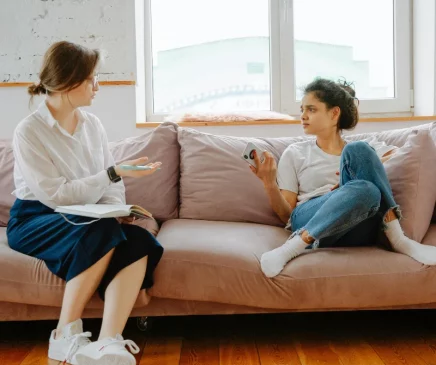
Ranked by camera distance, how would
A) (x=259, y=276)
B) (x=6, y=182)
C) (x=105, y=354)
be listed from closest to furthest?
(x=105, y=354) → (x=259, y=276) → (x=6, y=182)

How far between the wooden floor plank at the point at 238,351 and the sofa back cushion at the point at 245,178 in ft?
1.81

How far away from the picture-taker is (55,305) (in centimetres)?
191

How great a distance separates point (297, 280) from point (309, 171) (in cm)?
59

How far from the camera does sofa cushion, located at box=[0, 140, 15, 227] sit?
242 centimetres

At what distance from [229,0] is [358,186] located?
2284 millimetres

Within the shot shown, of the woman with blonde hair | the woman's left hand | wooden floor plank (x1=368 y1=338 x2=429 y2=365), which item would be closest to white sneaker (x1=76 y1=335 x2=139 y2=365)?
the woman with blonde hair

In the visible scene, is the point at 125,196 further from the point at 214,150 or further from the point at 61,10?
the point at 61,10

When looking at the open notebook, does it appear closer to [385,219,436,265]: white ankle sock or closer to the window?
[385,219,436,265]: white ankle sock

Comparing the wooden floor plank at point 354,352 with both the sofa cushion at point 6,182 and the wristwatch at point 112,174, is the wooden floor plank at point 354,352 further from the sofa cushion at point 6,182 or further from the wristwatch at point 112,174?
the sofa cushion at point 6,182

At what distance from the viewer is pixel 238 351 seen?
1.94m

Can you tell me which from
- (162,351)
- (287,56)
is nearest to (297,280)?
(162,351)

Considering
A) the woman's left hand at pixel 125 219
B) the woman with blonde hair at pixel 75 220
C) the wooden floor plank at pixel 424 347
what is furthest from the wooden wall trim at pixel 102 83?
the wooden floor plank at pixel 424 347

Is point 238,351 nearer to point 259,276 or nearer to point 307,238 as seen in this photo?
point 259,276

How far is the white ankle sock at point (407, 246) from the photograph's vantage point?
76.7 inches
